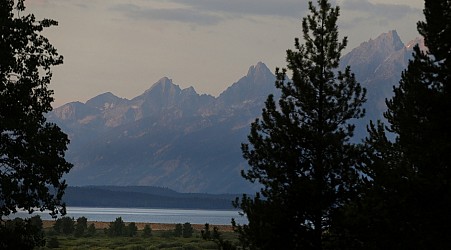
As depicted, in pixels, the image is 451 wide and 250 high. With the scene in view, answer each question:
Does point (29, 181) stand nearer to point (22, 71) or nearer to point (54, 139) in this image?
point (54, 139)

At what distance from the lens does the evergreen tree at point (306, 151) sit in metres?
33.3

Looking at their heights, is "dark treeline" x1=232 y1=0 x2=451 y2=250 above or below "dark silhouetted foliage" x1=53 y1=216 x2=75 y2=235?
below

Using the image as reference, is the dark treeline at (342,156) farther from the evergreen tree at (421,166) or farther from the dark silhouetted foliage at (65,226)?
the dark silhouetted foliage at (65,226)

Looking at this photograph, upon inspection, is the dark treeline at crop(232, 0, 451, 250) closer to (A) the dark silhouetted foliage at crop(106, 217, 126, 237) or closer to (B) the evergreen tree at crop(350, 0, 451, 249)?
(B) the evergreen tree at crop(350, 0, 451, 249)

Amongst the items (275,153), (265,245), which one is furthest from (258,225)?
(275,153)

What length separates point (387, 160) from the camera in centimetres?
3188

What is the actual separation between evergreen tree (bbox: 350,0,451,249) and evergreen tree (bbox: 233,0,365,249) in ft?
10.1

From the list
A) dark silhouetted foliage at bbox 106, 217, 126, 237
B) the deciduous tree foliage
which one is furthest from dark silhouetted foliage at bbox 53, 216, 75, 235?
the deciduous tree foliage

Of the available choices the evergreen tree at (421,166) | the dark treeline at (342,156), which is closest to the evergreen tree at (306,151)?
the dark treeline at (342,156)

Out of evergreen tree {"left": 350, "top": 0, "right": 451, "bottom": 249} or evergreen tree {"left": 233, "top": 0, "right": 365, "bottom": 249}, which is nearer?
evergreen tree {"left": 350, "top": 0, "right": 451, "bottom": 249}

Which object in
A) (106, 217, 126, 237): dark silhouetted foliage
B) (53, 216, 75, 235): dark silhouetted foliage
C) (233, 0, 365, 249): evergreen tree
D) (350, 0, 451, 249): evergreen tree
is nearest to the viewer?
(350, 0, 451, 249): evergreen tree

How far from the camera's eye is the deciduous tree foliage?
1335 inches

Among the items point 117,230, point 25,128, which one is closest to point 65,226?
point 117,230

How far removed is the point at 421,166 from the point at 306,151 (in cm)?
678
